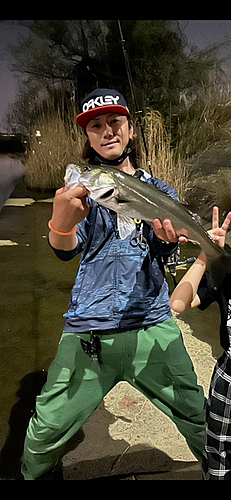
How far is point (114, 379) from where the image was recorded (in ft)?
3.29

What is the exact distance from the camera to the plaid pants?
89cm

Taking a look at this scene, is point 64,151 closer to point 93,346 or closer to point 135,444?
point 93,346

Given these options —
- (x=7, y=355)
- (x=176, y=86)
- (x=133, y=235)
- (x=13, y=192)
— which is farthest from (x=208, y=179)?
(x=7, y=355)

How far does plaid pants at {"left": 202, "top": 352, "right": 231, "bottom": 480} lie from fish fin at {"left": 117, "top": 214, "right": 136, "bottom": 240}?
322mm

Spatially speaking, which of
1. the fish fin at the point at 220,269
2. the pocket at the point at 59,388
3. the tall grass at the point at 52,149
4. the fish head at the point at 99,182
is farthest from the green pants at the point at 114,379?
the tall grass at the point at 52,149

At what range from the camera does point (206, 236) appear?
90cm

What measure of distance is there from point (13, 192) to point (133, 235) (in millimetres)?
496

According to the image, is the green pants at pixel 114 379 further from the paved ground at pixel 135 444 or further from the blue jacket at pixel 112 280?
the paved ground at pixel 135 444

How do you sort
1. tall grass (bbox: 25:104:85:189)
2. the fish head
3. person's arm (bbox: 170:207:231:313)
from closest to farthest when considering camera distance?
A: 1. the fish head
2. person's arm (bbox: 170:207:231:313)
3. tall grass (bbox: 25:104:85:189)

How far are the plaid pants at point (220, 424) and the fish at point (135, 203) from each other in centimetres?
20

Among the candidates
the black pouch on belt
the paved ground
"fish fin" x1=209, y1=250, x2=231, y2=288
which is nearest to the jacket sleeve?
"fish fin" x1=209, y1=250, x2=231, y2=288

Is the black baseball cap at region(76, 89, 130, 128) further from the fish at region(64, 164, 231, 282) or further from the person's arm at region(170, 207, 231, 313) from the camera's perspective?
the person's arm at region(170, 207, 231, 313)

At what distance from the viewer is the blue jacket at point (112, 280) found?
3.21 ft
